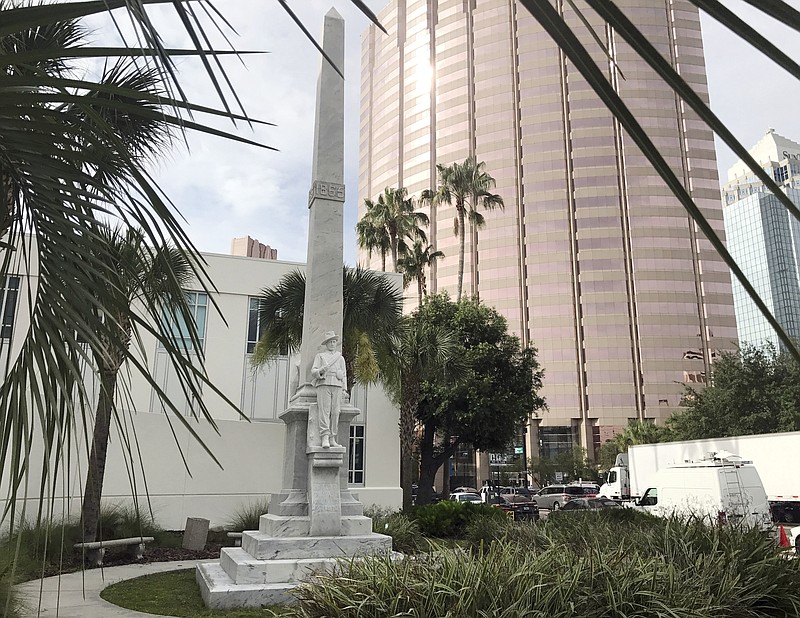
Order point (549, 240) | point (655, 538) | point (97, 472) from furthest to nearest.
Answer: point (549, 240) < point (97, 472) < point (655, 538)

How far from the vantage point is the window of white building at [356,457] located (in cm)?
2389

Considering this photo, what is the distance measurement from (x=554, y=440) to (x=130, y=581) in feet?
225

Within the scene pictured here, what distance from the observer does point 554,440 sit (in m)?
75.4

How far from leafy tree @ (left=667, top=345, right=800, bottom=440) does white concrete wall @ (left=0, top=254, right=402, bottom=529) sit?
24.7 meters

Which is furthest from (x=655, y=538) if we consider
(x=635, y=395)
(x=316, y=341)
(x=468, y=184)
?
(x=635, y=395)

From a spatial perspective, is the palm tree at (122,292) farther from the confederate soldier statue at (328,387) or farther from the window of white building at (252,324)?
the window of white building at (252,324)

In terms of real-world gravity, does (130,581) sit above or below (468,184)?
below

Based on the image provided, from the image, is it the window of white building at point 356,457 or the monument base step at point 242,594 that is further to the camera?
the window of white building at point 356,457

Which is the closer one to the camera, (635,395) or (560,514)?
(560,514)

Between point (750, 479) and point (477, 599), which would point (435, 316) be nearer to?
point (750, 479)

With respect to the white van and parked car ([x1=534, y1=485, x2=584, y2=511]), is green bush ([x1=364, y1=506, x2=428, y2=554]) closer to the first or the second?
the white van

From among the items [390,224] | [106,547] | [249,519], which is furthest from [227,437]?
[390,224]

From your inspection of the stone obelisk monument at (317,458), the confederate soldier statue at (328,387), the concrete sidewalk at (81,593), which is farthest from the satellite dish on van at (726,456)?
the concrete sidewalk at (81,593)

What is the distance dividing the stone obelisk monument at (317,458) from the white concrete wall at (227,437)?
6.79 meters
